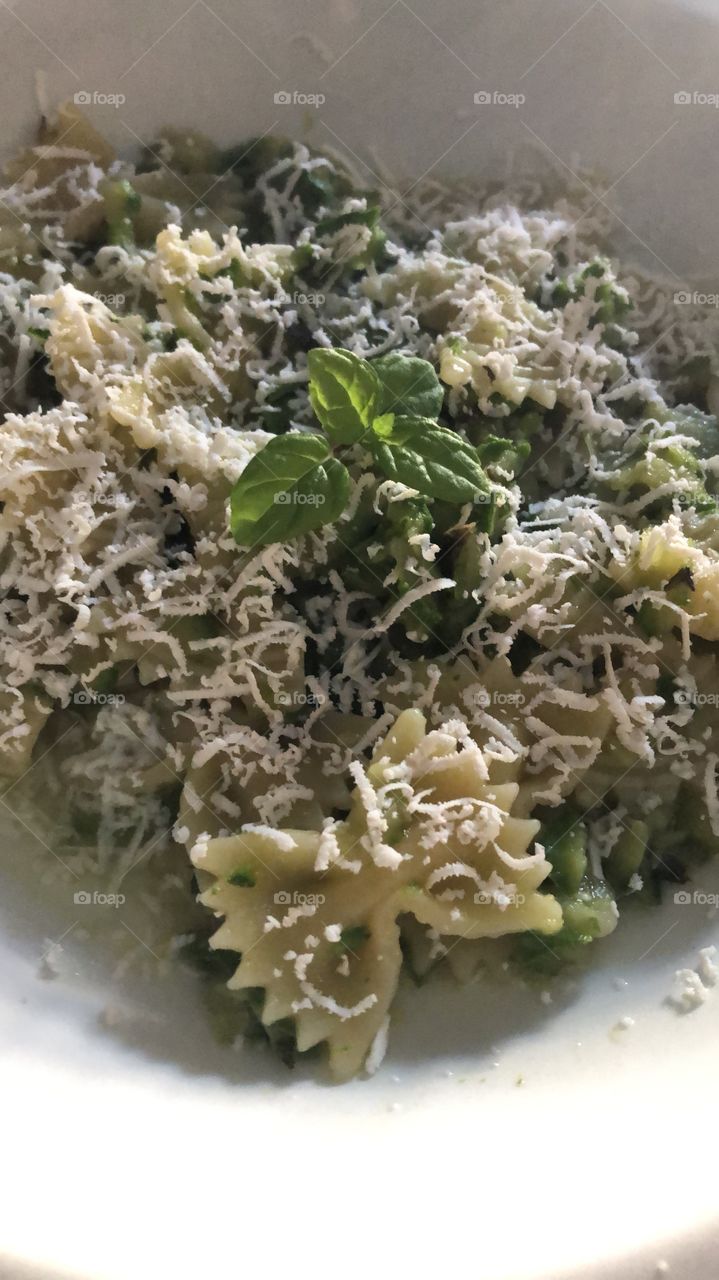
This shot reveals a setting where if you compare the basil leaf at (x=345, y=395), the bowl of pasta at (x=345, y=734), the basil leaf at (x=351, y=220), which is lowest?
the bowl of pasta at (x=345, y=734)

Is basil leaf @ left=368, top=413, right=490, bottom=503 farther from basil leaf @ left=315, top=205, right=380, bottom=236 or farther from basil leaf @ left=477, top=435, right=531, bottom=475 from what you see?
basil leaf @ left=315, top=205, right=380, bottom=236

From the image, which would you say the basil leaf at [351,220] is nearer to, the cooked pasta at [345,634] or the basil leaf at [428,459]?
the cooked pasta at [345,634]

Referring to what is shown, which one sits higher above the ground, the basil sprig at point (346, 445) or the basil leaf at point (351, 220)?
the basil leaf at point (351, 220)

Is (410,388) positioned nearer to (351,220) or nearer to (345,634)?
(345,634)

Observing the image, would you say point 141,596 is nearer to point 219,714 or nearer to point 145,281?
point 219,714

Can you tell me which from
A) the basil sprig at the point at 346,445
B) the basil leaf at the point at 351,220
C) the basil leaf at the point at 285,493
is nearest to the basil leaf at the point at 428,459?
the basil sprig at the point at 346,445
